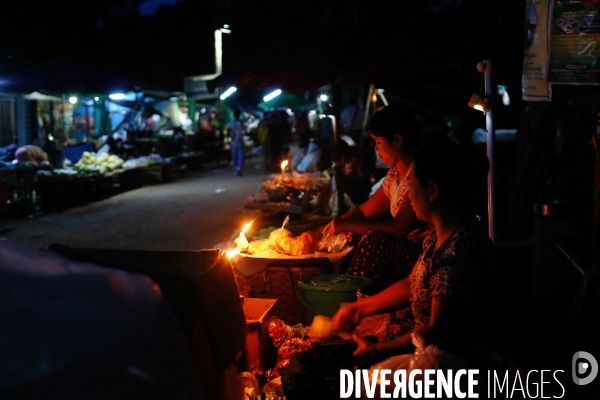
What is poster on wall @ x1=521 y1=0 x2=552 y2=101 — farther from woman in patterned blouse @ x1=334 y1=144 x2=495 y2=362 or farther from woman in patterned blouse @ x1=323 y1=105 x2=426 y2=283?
woman in patterned blouse @ x1=334 y1=144 x2=495 y2=362

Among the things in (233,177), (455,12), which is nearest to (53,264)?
(455,12)

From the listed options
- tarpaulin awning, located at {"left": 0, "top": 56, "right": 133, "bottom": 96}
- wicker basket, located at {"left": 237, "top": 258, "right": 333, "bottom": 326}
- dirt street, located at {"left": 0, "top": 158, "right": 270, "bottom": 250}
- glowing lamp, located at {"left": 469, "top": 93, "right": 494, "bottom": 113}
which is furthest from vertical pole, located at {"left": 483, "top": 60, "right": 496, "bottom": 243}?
tarpaulin awning, located at {"left": 0, "top": 56, "right": 133, "bottom": 96}

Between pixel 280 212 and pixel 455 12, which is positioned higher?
pixel 455 12

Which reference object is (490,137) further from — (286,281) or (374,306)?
(374,306)

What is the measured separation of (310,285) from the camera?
3889mm

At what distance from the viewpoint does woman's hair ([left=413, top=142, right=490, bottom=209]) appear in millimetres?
2635

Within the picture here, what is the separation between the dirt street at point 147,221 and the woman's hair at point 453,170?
6546 mm

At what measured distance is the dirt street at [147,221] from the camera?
9672 millimetres

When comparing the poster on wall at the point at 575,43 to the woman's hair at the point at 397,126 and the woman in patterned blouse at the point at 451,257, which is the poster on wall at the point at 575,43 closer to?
the woman's hair at the point at 397,126

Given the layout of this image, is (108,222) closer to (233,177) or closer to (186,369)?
(233,177)

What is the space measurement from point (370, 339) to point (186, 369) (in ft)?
4.95

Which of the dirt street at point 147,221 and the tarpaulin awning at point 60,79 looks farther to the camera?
the tarpaulin awning at point 60,79

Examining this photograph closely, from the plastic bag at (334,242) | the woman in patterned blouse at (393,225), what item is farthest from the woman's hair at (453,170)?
the plastic bag at (334,242)

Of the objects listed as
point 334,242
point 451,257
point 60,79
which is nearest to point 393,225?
point 334,242
